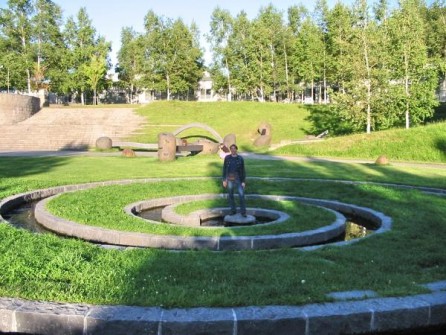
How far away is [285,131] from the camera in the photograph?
44.6m

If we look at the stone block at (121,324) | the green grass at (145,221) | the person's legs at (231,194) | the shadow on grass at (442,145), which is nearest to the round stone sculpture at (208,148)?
the shadow on grass at (442,145)

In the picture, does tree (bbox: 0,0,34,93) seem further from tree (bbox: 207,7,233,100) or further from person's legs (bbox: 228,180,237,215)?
person's legs (bbox: 228,180,237,215)

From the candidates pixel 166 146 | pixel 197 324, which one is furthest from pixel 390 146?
pixel 197 324

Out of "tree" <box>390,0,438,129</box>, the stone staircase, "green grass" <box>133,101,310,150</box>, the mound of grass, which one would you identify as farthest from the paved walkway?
the stone staircase

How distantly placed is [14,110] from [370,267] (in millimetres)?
46679

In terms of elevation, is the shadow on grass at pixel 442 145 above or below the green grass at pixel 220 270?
above

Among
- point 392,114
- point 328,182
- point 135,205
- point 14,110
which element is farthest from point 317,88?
point 135,205

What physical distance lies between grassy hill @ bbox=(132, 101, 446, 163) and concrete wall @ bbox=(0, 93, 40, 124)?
1189 cm

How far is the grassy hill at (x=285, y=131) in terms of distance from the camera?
1115 inches

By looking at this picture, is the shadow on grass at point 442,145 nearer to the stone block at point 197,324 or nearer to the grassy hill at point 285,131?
the grassy hill at point 285,131

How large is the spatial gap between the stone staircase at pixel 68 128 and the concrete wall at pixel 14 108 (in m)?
0.76

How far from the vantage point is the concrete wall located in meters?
45.5

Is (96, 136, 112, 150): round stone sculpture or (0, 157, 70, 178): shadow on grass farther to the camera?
(96, 136, 112, 150): round stone sculpture

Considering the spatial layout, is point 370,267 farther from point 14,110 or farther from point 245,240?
point 14,110
